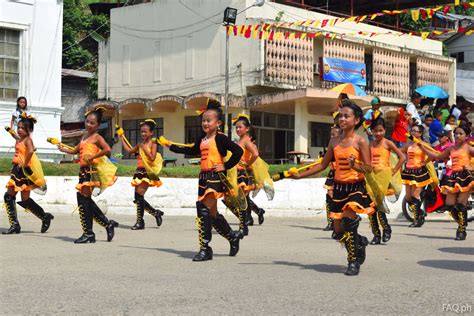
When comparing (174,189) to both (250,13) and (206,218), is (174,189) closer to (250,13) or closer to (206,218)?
(206,218)

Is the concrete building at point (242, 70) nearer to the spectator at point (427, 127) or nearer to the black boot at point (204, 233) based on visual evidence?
the spectator at point (427, 127)

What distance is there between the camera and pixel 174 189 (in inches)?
711

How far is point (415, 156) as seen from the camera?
46.4ft

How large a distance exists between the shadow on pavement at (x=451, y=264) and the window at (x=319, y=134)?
24460mm

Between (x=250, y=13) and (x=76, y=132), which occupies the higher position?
(x=250, y=13)

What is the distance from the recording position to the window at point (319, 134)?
33.2 m

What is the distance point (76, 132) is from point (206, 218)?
31011 mm

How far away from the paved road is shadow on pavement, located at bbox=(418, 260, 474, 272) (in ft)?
0.04

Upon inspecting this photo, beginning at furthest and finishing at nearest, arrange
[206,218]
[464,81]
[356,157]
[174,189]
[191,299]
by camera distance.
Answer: [464,81] → [174,189] → [206,218] → [356,157] → [191,299]

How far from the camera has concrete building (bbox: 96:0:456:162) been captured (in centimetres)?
3055

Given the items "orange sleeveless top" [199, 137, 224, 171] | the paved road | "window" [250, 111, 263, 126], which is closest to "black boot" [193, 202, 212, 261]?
the paved road

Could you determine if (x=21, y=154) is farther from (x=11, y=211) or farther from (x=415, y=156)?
(x=415, y=156)

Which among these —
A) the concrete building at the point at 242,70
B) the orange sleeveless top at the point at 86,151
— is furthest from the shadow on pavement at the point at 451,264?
the concrete building at the point at 242,70

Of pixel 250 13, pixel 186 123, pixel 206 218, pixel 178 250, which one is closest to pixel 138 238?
pixel 178 250
